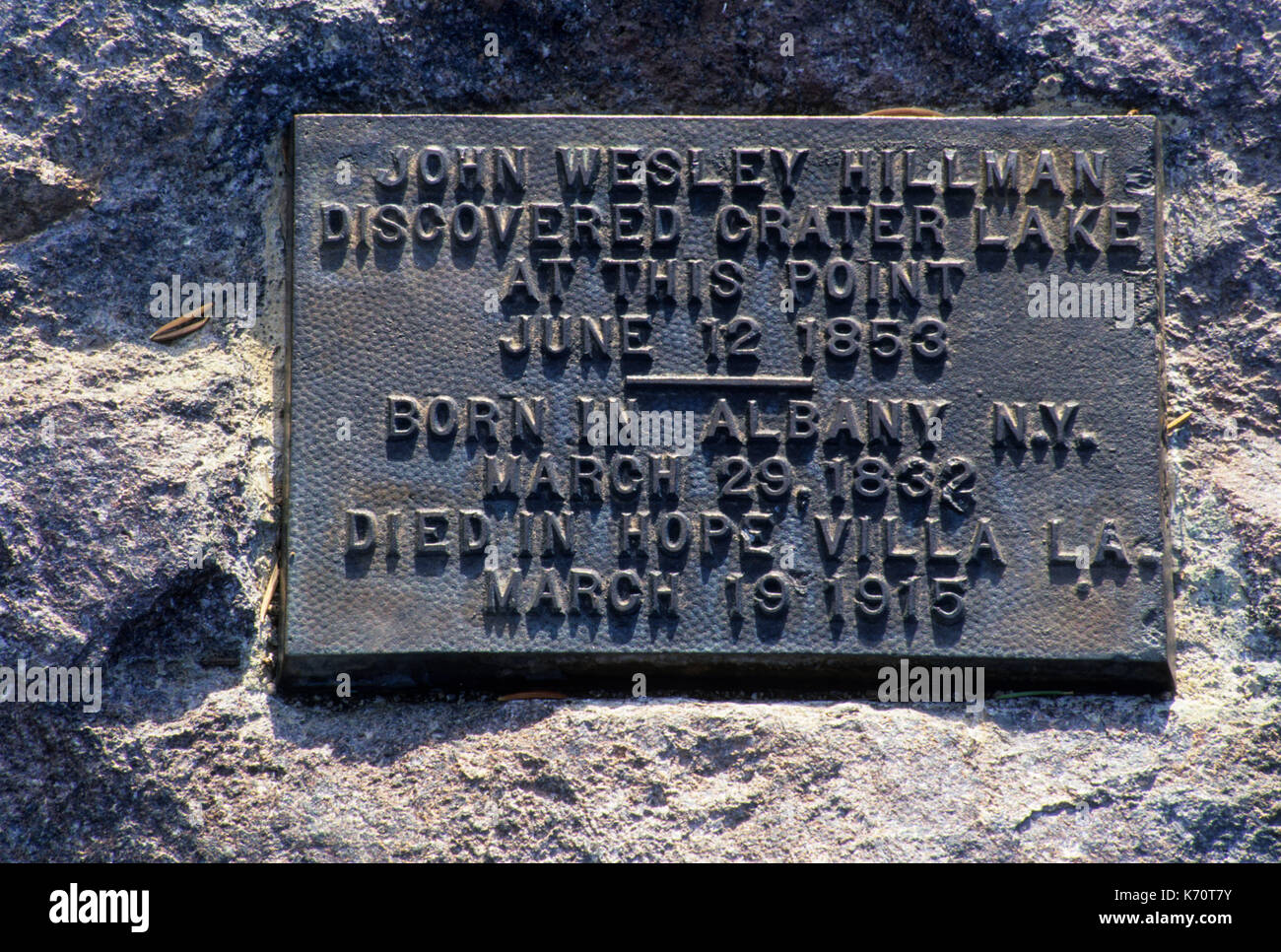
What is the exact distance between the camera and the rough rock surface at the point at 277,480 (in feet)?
9.20

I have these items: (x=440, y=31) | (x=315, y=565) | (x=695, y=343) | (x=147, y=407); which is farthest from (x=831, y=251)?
(x=147, y=407)

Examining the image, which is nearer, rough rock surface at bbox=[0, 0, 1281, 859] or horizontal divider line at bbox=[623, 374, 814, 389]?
rough rock surface at bbox=[0, 0, 1281, 859]

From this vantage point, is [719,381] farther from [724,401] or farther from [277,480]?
[277,480]

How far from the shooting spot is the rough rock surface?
9.20 feet

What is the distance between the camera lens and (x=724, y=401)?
9.77 ft

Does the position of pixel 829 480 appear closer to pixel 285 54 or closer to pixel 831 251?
pixel 831 251

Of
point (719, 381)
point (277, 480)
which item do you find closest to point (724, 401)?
point (719, 381)

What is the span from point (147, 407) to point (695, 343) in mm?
1428

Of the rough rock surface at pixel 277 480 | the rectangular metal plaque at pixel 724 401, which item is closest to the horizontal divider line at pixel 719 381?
the rectangular metal plaque at pixel 724 401

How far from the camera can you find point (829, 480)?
296 cm

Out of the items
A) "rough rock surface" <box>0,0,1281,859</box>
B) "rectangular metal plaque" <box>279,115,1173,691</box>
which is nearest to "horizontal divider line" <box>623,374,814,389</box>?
"rectangular metal plaque" <box>279,115,1173,691</box>

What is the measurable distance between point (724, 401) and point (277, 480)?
1.20m

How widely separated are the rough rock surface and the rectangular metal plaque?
0.16 metres

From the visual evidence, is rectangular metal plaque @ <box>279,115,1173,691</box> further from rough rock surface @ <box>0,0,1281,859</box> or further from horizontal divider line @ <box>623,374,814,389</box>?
rough rock surface @ <box>0,0,1281,859</box>
